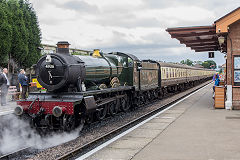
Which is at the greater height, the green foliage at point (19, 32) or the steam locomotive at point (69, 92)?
the green foliage at point (19, 32)

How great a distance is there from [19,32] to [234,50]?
28199 mm

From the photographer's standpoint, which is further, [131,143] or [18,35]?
[18,35]

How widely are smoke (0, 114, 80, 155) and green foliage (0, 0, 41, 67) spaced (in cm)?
2339

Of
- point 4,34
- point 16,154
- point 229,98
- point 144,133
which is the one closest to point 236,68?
point 229,98

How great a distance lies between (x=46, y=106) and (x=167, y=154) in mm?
3889

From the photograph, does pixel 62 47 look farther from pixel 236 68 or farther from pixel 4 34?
pixel 4 34

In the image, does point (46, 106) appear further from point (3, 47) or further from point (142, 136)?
point (3, 47)

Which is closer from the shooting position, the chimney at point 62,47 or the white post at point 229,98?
the chimney at point 62,47

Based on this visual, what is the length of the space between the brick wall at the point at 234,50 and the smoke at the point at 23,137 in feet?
25.0

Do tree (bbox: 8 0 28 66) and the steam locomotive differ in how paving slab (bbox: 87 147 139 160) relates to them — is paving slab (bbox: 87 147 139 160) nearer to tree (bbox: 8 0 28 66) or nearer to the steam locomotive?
the steam locomotive

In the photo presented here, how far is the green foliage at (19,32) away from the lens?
3092cm

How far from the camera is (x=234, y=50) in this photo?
12.8 meters

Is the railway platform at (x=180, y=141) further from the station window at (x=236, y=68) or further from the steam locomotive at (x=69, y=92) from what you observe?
the station window at (x=236, y=68)

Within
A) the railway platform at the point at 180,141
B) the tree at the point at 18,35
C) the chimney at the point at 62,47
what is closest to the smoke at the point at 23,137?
the railway platform at the point at 180,141
